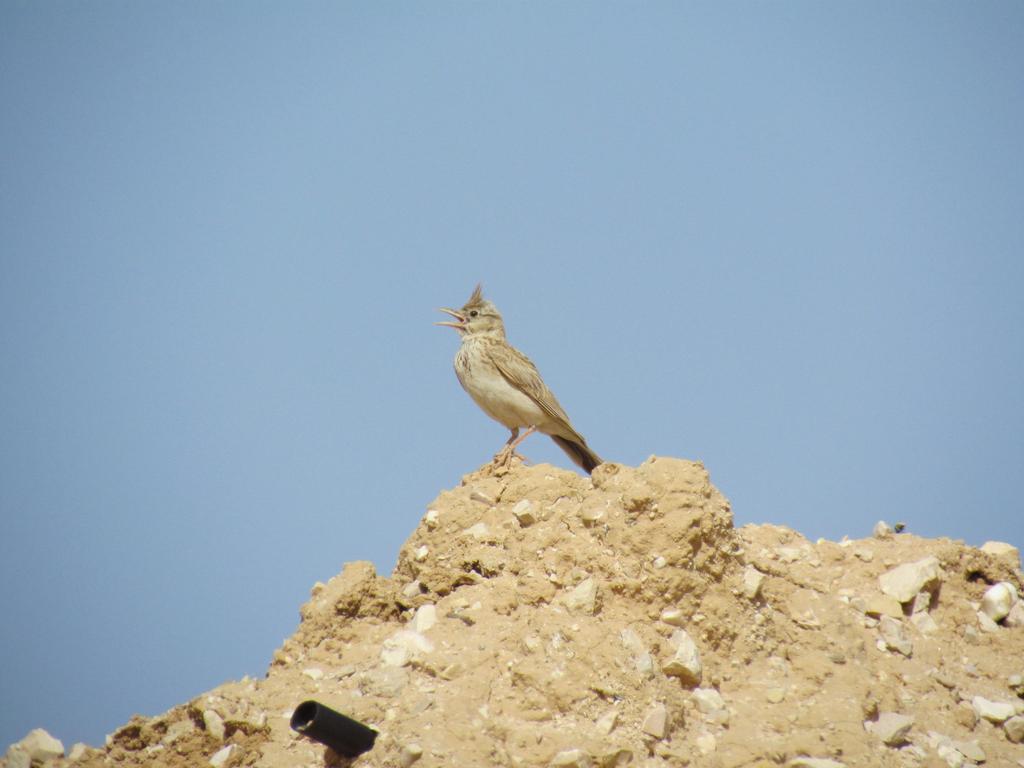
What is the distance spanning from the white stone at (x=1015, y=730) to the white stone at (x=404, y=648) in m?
3.70

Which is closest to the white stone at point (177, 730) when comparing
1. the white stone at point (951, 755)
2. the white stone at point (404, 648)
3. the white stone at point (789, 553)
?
the white stone at point (404, 648)

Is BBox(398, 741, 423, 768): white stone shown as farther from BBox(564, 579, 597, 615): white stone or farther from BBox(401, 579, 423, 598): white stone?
BBox(401, 579, 423, 598): white stone

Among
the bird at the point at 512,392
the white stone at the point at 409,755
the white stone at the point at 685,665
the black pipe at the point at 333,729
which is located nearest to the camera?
the black pipe at the point at 333,729

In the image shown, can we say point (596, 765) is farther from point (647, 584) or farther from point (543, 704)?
point (647, 584)

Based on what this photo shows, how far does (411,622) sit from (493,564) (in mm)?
672

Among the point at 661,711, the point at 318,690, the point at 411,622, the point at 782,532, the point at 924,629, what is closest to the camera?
the point at 661,711

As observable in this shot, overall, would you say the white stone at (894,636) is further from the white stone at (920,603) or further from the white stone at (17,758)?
the white stone at (17,758)

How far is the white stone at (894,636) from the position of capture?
6.99m

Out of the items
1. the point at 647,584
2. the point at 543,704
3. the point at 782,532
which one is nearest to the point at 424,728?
the point at 543,704

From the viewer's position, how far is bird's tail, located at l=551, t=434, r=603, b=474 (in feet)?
Result: 37.7

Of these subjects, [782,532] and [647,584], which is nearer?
[647,584]

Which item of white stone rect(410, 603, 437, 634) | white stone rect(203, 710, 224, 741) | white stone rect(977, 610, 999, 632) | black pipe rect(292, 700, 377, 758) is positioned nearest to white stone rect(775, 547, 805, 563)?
white stone rect(977, 610, 999, 632)

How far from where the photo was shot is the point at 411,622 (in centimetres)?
668

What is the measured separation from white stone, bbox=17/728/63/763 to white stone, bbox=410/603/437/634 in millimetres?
2268
